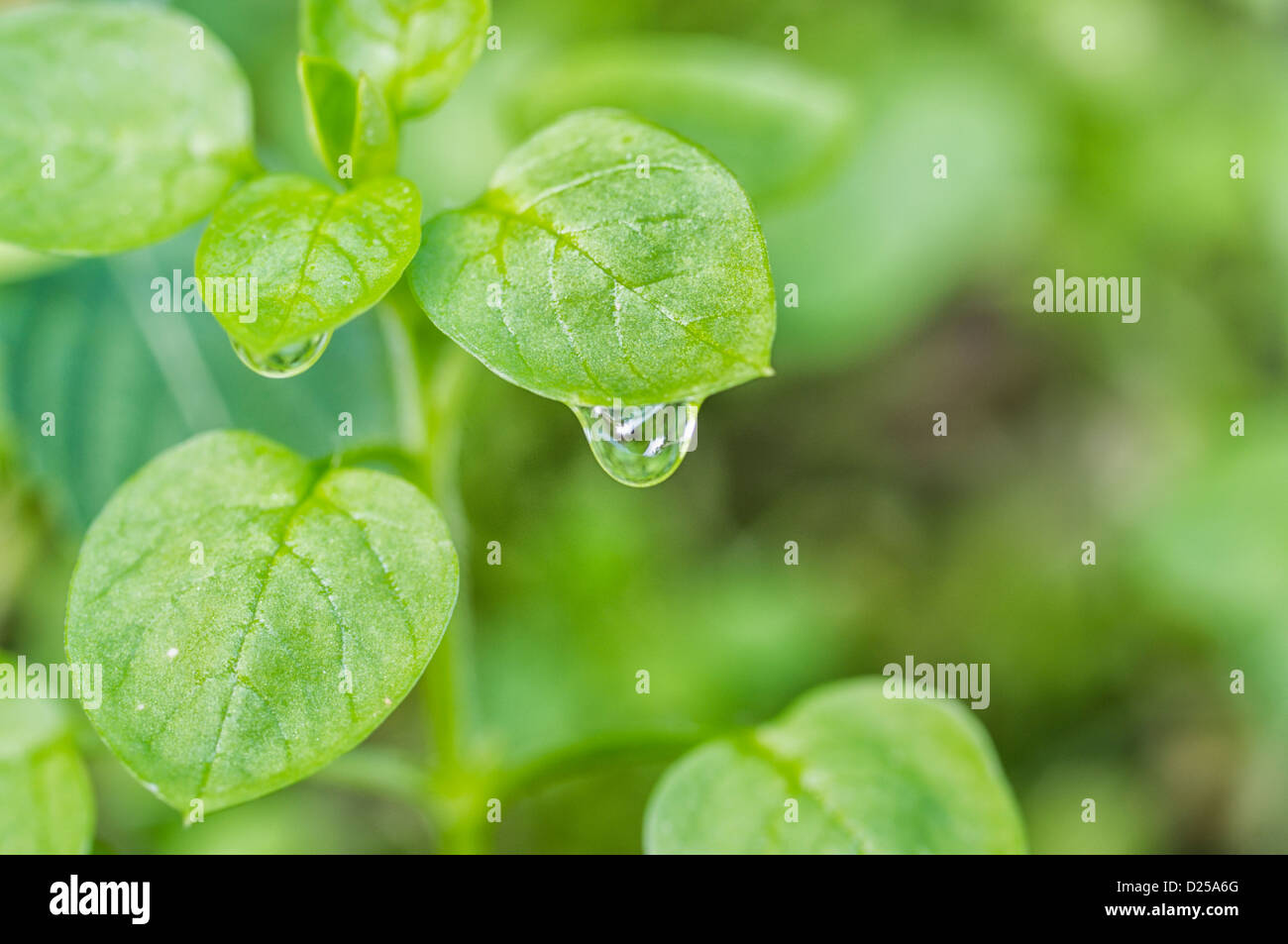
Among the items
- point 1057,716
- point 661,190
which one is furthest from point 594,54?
point 1057,716

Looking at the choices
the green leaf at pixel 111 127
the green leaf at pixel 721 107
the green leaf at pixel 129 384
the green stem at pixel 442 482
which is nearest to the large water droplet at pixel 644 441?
the green stem at pixel 442 482

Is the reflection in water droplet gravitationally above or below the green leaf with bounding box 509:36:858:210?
below

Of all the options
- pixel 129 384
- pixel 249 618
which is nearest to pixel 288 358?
pixel 249 618

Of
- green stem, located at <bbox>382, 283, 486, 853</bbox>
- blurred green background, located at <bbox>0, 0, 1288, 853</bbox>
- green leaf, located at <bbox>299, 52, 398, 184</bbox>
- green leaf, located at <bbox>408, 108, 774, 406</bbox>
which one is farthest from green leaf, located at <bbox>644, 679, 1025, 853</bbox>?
blurred green background, located at <bbox>0, 0, 1288, 853</bbox>

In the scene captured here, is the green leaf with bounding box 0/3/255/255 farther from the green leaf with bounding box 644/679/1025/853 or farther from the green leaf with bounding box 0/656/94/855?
the green leaf with bounding box 644/679/1025/853

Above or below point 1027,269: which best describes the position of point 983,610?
below
